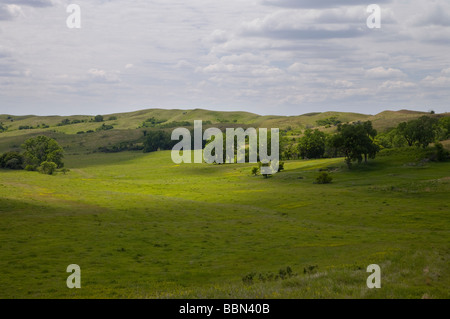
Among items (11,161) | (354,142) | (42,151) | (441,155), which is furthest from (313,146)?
(11,161)

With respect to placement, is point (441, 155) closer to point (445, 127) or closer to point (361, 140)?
point (361, 140)

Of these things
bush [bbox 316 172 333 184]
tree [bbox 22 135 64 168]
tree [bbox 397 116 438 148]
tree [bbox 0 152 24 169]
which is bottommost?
bush [bbox 316 172 333 184]

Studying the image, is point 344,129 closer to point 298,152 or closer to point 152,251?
point 298,152

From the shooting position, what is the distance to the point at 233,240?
125 feet

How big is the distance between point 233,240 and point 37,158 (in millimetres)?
107353

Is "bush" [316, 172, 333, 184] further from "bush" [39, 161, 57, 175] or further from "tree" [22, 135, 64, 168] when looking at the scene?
"tree" [22, 135, 64, 168]

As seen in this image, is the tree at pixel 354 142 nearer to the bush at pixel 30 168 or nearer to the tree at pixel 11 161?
the bush at pixel 30 168

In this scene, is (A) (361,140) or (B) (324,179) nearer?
(B) (324,179)

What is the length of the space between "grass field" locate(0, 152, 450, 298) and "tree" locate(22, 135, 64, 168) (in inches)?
2261

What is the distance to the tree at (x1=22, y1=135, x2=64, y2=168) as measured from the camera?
422ft

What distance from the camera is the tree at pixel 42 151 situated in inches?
5069

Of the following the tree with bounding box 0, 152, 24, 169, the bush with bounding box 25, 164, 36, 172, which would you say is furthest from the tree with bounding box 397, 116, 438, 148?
the tree with bounding box 0, 152, 24, 169

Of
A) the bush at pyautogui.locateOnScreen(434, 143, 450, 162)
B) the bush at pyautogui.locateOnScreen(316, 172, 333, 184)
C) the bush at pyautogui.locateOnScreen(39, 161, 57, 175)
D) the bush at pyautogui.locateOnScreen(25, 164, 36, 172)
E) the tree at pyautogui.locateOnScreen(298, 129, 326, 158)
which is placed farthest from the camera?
the tree at pyautogui.locateOnScreen(298, 129, 326, 158)
